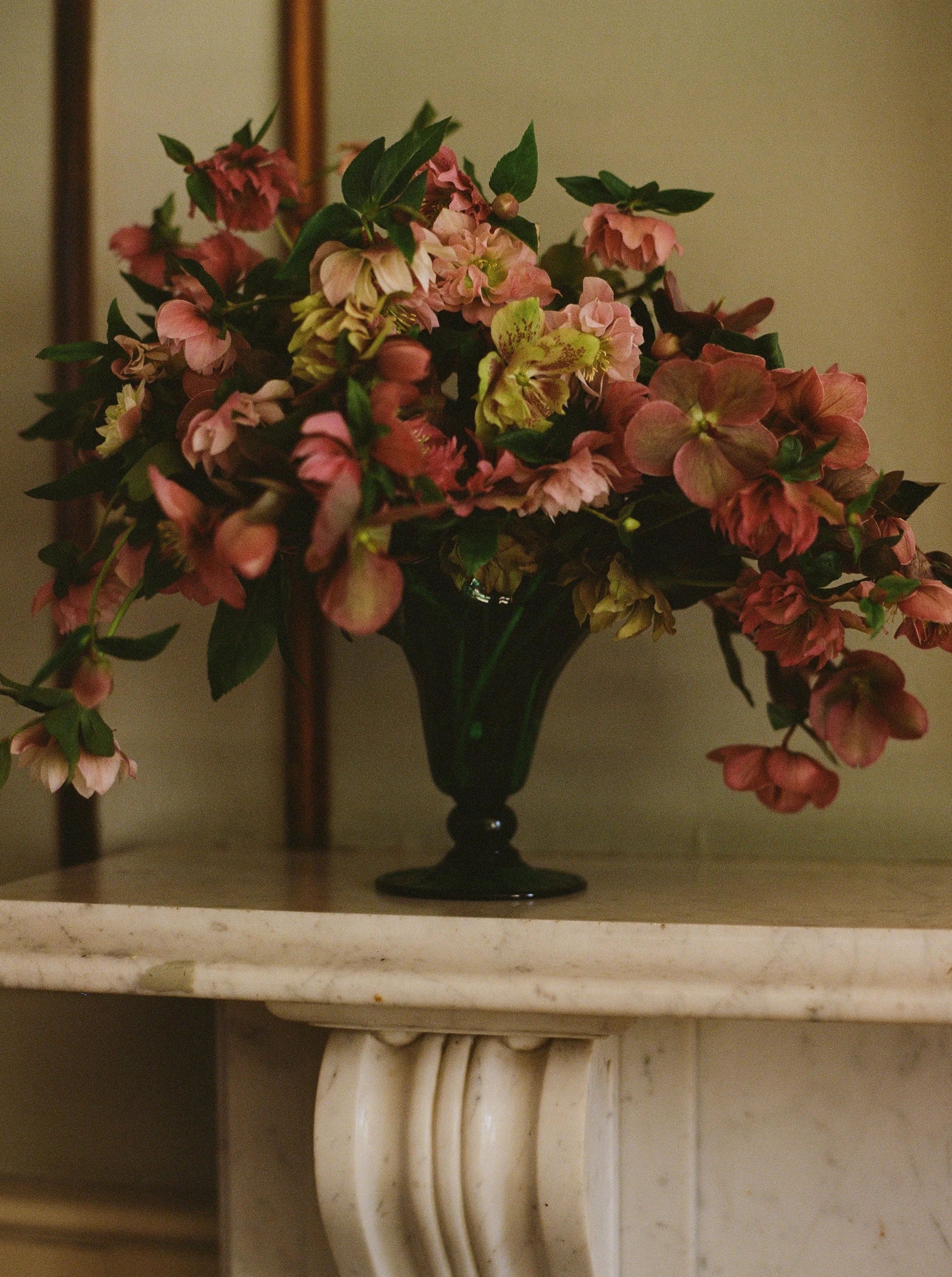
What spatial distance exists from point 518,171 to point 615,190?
6 centimetres

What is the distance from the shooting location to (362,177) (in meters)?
0.53

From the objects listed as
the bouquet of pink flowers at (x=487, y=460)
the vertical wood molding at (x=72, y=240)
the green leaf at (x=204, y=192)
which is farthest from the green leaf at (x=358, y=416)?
the vertical wood molding at (x=72, y=240)

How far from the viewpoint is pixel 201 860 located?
826 mm

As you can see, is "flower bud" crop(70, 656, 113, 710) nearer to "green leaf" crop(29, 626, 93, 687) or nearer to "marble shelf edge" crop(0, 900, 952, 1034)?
"green leaf" crop(29, 626, 93, 687)

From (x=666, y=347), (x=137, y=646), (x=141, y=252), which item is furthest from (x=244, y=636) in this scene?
(x=141, y=252)

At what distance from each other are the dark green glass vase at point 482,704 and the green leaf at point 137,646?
0.16 meters

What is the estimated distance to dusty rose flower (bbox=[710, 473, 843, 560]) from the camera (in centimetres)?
51

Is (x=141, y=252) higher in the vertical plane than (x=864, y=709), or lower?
higher

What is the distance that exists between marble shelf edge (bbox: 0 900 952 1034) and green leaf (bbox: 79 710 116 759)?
0.40 ft

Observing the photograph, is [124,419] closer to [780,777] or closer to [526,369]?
[526,369]

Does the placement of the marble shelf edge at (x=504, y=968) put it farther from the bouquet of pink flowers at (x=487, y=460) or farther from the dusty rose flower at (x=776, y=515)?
the dusty rose flower at (x=776, y=515)

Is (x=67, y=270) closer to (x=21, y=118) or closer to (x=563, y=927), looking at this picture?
(x=21, y=118)

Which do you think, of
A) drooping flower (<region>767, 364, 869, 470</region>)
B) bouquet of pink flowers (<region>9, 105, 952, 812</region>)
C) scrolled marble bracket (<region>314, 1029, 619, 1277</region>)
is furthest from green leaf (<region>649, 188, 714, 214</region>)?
scrolled marble bracket (<region>314, 1029, 619, 1277</region>)

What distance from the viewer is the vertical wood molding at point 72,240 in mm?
936
